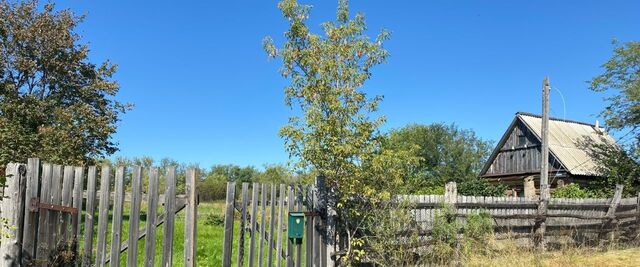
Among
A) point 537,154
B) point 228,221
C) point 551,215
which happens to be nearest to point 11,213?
point 228,221

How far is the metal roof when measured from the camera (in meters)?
28.5

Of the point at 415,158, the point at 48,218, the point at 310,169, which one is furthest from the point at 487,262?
the point at 48,218

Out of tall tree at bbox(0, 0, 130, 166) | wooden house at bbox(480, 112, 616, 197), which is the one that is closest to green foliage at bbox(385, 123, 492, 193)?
wooden house at bbox(480, 112, 616, 197)

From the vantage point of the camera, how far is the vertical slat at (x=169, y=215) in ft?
18.2

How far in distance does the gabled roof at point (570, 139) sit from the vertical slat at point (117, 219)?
1063 inches

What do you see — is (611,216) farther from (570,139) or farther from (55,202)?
(570,139)

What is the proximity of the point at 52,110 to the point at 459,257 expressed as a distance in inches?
688

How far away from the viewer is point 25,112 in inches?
764

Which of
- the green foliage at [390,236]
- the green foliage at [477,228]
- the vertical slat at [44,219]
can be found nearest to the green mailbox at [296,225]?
the green foliage at [390,236]

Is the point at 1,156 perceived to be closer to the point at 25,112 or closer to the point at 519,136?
the point at 25,112

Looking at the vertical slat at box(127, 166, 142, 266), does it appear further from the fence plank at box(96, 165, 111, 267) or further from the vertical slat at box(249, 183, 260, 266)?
the vertical slat at box(249, 183, 260, 266)

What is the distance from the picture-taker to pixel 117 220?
5273mm

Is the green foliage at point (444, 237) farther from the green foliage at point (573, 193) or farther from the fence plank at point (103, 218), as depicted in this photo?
the green foliage at point (573, 193)

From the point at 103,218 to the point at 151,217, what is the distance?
1.55ft
